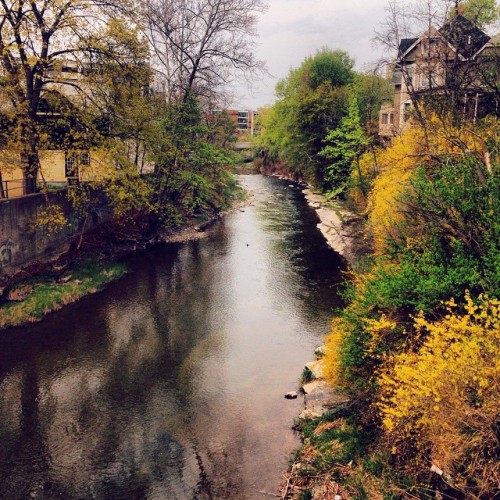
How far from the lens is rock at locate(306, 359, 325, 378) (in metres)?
17.2

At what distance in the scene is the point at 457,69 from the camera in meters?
27.3

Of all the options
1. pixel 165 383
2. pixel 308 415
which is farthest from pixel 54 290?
pixel 308 415

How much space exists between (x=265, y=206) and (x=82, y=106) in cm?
2653

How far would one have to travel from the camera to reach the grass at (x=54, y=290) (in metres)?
22.0

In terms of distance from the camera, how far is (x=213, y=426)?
48.7ft

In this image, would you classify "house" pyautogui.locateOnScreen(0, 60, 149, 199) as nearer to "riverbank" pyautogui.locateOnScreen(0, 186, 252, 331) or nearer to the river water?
"riverbank" pyautogui.locateOnScreen(0, 186, 252, 331)

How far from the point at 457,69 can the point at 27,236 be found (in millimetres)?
24399

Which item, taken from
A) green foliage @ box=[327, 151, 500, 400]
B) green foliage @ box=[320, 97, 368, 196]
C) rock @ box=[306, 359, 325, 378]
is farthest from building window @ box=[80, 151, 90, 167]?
green foliage @ box=[320, 97, 368, 196]

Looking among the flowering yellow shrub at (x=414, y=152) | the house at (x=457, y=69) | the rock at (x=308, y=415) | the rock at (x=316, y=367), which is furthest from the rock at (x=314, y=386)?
the house at (x=457, y=69)

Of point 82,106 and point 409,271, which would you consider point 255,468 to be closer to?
point 409,271

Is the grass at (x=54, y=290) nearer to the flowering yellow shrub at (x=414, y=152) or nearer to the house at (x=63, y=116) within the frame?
the house at (x=63, y=116)

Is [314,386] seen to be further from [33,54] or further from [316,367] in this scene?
[33,54]

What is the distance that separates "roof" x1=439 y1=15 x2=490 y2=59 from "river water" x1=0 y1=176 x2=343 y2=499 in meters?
14.0

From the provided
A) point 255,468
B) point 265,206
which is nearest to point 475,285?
point 255,468
